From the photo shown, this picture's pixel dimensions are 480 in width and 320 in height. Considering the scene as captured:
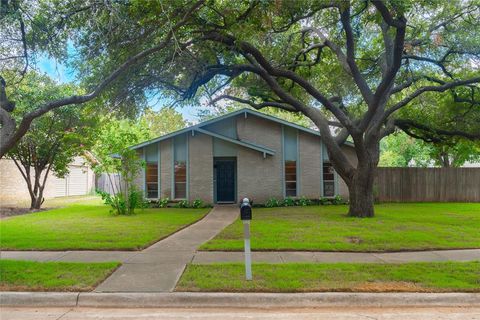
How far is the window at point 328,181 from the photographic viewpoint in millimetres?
21391

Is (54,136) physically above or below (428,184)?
above

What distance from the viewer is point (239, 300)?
18.0 ft

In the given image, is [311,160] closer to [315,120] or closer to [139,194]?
[315,120]

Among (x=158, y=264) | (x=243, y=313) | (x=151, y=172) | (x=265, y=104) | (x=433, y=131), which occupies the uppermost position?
(x=265, y=104)

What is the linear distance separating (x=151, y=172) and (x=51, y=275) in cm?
1476

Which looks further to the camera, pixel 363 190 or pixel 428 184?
pixel 428 184

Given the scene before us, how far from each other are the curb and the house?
48.6 feet

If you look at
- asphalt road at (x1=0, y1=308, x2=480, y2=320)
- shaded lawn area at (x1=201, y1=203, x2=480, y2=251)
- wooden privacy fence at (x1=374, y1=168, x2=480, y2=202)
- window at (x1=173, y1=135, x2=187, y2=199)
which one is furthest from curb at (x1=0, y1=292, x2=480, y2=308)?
wooden privacy fence at (x1=374, y1=168, x2=480, y2=202)

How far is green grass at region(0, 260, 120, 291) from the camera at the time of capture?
5.91 m

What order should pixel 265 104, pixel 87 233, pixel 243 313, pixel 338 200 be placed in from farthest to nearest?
pixel 338 200 → pixel 265 104 → pixel 87 233 → pixel 243 313

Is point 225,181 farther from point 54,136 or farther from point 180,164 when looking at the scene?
point 54,136

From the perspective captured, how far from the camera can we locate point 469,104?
675 inches

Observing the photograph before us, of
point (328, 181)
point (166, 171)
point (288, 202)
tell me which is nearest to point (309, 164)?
point (328, 181)

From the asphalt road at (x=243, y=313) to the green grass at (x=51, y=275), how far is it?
0.51m
